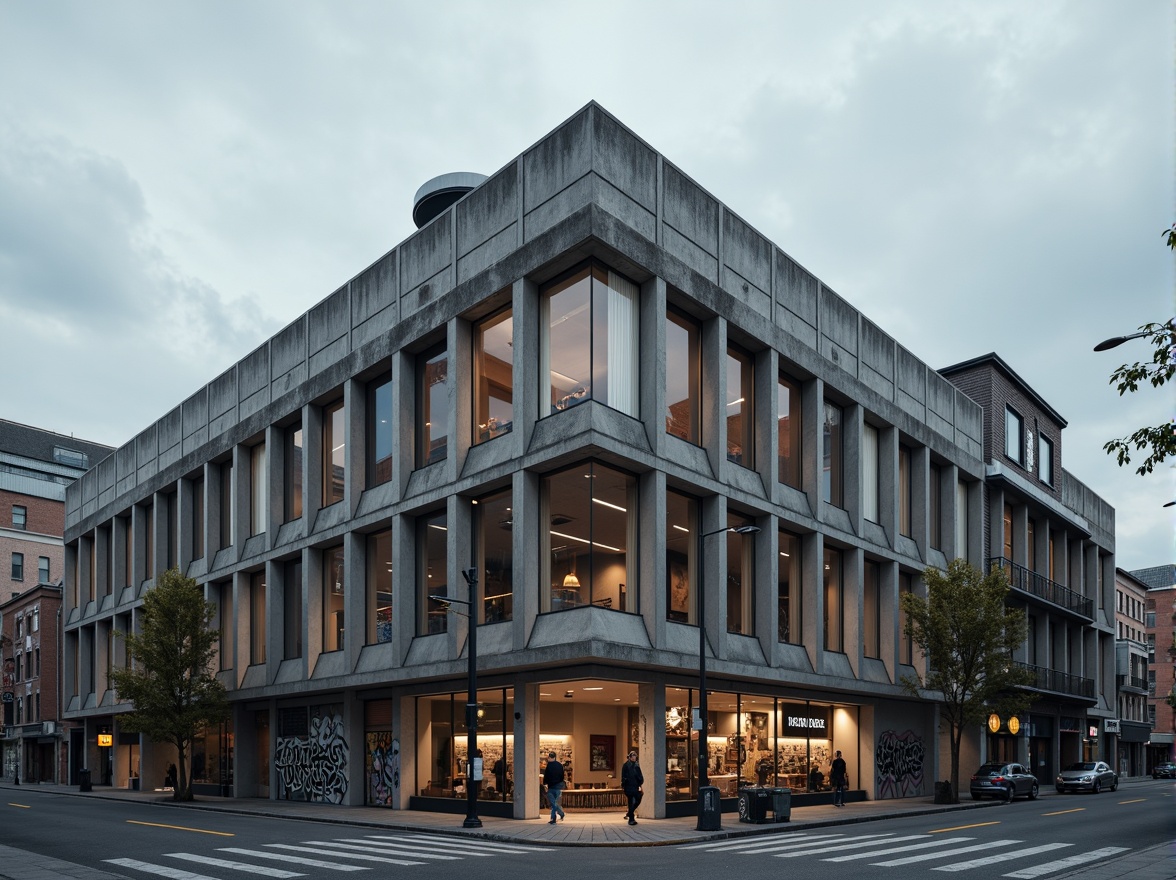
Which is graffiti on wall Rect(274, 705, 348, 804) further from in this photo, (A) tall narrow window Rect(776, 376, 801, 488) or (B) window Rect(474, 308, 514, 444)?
(A) tall narrow window Rect(776, 376, 801, 488)

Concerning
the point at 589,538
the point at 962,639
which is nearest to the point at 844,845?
the point at 589,538

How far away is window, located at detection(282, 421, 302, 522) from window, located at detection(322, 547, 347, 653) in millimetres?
3013

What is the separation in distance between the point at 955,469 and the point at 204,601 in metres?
31.5

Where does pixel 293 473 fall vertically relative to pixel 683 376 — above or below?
below

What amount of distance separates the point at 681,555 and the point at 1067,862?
1385cm

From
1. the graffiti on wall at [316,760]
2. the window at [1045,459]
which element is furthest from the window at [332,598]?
the window at [1045,459]

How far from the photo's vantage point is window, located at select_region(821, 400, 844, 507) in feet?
125

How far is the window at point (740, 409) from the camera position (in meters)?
33.2

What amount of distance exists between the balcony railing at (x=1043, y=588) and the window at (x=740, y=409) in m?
18.5

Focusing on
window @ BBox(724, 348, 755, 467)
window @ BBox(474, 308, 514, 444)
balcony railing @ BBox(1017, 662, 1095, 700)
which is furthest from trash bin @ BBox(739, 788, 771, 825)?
balcony railing @ BBox(1017, 662, 1095, 700)

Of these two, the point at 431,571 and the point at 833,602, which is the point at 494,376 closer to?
the point at 431,571

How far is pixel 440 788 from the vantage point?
31797mm

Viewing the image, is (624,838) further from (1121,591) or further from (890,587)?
(1121,591)

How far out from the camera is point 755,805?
27266mm
